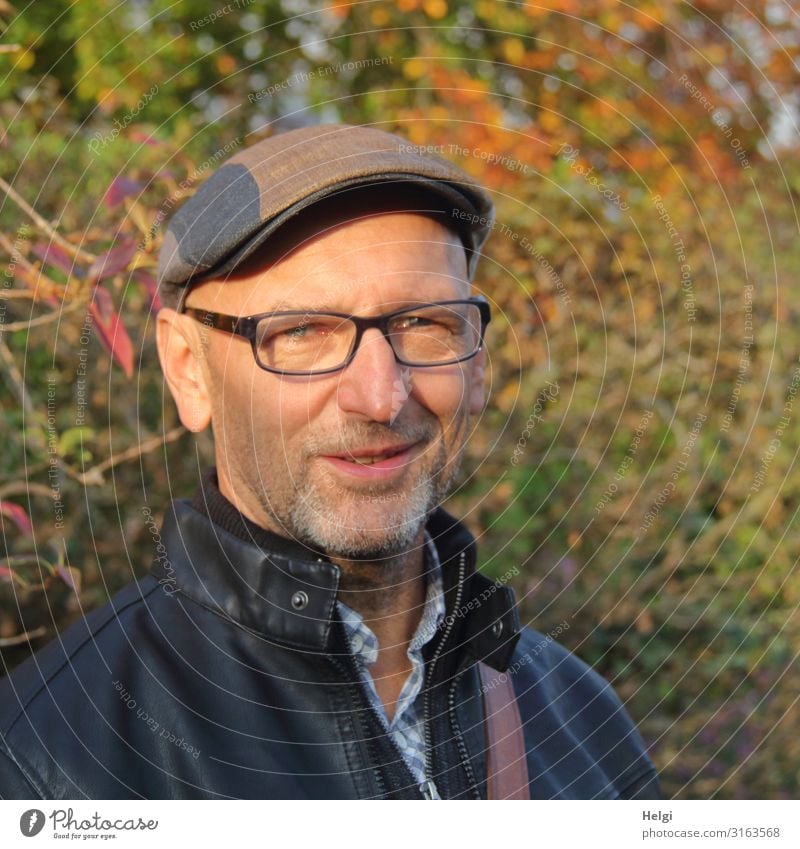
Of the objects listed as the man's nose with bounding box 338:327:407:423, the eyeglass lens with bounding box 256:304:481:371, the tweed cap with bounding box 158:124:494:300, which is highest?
the tweed cap with bounding box 158:124:494:300

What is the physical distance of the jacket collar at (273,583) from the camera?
1.25 m

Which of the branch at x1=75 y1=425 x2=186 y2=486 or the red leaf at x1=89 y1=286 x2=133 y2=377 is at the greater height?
the red leaf at x1=89 y1=286 x2=133 y2=377

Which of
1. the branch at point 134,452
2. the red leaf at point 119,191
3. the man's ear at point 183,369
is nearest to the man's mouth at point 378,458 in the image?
the man's ear at point 183,369

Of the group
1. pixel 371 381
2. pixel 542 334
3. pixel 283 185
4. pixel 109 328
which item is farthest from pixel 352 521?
pixel 542 334

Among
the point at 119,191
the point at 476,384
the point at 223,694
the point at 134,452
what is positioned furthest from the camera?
the point at 134,452

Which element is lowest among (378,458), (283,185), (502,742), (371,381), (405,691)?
(502,742)

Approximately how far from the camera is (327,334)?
1.33 meters

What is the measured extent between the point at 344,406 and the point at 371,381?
0.16 ft

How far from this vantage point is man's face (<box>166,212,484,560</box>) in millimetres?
1306

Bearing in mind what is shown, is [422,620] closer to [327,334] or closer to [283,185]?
[327,334]

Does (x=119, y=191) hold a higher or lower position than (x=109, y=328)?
higher

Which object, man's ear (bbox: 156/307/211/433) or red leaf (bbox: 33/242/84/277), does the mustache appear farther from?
red leaf (bbox: 33/242/84/277)

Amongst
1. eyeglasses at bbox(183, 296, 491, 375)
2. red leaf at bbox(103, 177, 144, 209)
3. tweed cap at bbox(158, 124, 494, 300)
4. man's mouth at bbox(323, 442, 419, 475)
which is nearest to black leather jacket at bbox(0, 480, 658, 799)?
man's mouth at bbox(323, 442, 419, 475)

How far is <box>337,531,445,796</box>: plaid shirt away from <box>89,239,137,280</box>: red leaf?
0.71m
